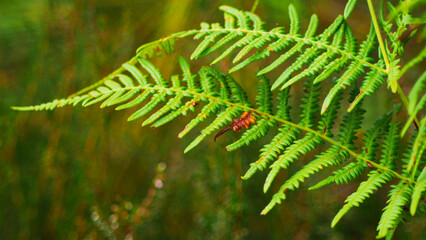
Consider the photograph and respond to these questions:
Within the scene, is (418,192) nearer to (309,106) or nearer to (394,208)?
(394,208)

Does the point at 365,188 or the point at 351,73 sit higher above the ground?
the point at 351,73

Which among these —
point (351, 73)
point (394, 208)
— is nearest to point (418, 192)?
point (394, 208)

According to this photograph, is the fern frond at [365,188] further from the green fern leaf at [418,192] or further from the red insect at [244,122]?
the red insect at [244,122]

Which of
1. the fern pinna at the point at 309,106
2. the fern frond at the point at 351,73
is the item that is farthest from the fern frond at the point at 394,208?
the fern frond at the point at 351,73

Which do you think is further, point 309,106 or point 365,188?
point 309,106

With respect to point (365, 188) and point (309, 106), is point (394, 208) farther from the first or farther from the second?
point (309, 106)

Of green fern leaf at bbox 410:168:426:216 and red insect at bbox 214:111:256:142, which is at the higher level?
red insect at bbox 214:111:256:142

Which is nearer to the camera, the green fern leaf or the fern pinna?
the green fern leaf

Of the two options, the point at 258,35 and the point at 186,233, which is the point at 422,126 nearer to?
the point at 258,35

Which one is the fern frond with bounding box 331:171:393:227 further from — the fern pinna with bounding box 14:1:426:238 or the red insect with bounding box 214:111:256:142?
the red insect with bounding box 214:111:256:142

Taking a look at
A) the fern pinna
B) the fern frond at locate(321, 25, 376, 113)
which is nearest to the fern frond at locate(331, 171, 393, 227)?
the fern pinna

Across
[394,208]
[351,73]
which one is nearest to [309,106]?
[351,73]

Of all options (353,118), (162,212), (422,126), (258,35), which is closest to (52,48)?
(162,212)
